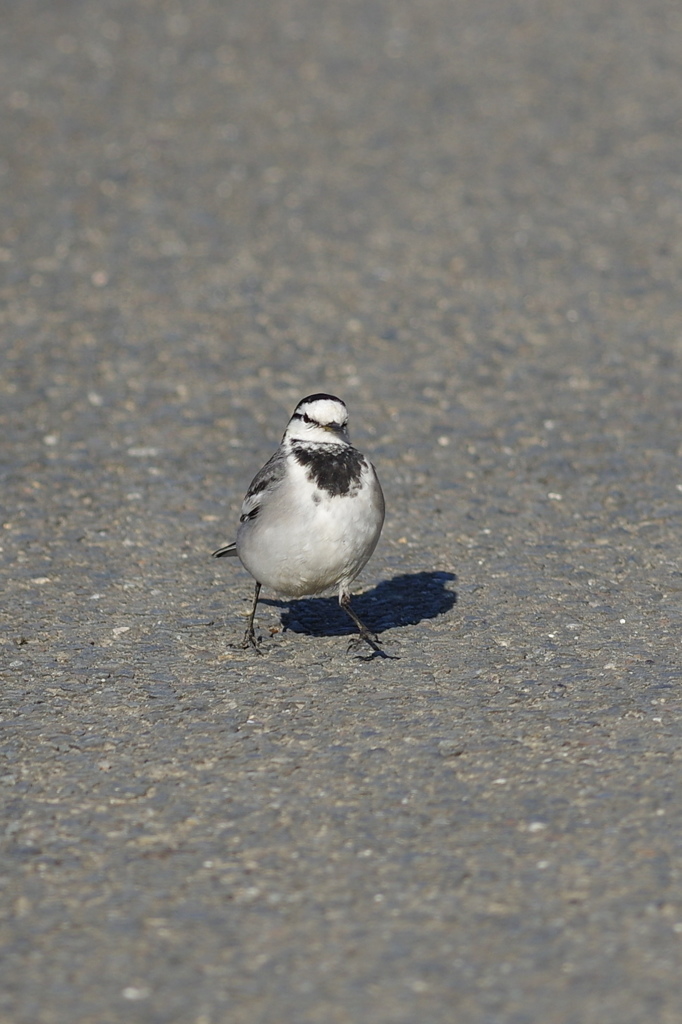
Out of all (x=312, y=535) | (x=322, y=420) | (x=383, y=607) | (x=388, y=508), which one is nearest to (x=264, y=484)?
(x=322, y=420)

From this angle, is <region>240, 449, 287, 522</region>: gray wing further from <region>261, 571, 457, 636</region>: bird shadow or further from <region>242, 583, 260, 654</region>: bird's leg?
<region>261, 571, 457, 636</region>: bird shadow

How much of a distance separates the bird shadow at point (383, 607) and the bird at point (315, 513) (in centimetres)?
39

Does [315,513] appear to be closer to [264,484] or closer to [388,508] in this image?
[264,484]

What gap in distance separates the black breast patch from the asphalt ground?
974 mm

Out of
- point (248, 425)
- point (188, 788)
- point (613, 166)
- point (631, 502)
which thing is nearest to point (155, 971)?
point (188, 788)

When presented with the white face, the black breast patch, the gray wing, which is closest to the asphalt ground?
the gray wing

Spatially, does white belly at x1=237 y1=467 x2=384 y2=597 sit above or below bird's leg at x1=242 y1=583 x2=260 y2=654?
above

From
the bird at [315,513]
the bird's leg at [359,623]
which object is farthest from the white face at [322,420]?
the bird's leg at [359,623]

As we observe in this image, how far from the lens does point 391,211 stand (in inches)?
539

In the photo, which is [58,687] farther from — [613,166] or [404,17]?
[404,17]

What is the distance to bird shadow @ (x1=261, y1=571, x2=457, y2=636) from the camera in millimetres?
7570

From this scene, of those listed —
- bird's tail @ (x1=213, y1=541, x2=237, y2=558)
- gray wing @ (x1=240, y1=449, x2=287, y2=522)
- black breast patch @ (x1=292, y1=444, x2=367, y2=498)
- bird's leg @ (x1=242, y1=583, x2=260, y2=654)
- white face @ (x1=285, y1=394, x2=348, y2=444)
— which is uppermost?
white face @ (x1=285, y1=394, x2=348, y2=444)

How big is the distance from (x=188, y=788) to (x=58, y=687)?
132 cm

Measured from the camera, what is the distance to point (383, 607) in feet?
25.6
